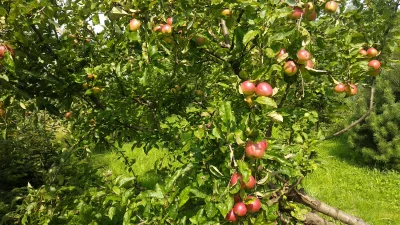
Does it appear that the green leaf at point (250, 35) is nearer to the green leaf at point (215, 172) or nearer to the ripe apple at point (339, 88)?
the green leaf at point (215, 172)

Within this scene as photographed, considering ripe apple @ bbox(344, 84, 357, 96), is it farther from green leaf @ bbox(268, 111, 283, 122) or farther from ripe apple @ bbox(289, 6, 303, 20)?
green leaf @ bbox(268, 111, 283, 122)

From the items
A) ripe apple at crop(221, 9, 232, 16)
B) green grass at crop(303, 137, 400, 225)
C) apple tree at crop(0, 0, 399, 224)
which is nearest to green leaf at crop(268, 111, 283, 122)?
apple tree at crop(0, 0, 399, 224)

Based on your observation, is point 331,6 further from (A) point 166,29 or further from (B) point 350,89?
(A) point 166,29

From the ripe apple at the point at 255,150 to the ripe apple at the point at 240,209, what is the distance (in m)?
0.24

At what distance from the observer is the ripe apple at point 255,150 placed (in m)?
1.31

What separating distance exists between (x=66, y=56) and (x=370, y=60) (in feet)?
6.03

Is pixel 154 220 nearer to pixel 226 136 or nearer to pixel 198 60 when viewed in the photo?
pixel 226 136

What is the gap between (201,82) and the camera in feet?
8.71

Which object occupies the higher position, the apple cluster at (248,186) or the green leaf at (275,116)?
the green leaf at (275,116)

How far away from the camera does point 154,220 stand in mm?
1556

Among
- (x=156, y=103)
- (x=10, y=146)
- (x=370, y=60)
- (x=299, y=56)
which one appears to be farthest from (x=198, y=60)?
(x=10, y=146)

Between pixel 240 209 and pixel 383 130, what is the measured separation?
23.0ft

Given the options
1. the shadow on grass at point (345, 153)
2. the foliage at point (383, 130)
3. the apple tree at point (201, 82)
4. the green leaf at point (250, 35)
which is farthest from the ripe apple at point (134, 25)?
the foliage at point (383, 130)

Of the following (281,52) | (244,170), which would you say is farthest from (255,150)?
(281,52)
